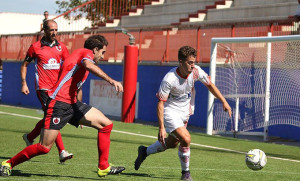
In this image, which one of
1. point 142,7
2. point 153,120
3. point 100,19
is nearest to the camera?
point 153,120

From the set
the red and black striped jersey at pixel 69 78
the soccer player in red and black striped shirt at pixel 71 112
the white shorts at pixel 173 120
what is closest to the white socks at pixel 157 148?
the white shorts at pixel 173 120

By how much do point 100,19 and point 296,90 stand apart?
19988 mm

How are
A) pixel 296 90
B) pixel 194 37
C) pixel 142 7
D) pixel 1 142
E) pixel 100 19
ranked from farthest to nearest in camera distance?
pixel 100 19, pixel 142 7, pixel 194 37, pixel 296 90, pixel 1 142

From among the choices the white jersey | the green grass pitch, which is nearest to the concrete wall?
the green grass pitch

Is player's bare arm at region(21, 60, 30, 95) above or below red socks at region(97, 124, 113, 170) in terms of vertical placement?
above

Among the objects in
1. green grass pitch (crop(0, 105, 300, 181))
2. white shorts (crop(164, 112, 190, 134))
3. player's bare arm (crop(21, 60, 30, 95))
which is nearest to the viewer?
white shorts (crop(164, 112, 190, 134))

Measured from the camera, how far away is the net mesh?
15250mm

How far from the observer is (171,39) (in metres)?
21.0

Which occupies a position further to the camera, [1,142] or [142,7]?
[142,7]

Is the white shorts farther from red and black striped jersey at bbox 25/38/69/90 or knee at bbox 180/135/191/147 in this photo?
red and black striped jersey at bbox 25/38/69/90

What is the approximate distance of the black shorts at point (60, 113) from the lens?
25.9ft

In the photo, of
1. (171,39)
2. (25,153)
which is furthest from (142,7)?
(25,153)

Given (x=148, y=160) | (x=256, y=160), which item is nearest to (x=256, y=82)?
(x=148, y=160)

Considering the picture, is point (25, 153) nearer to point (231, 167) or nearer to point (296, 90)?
point (231, 167)
